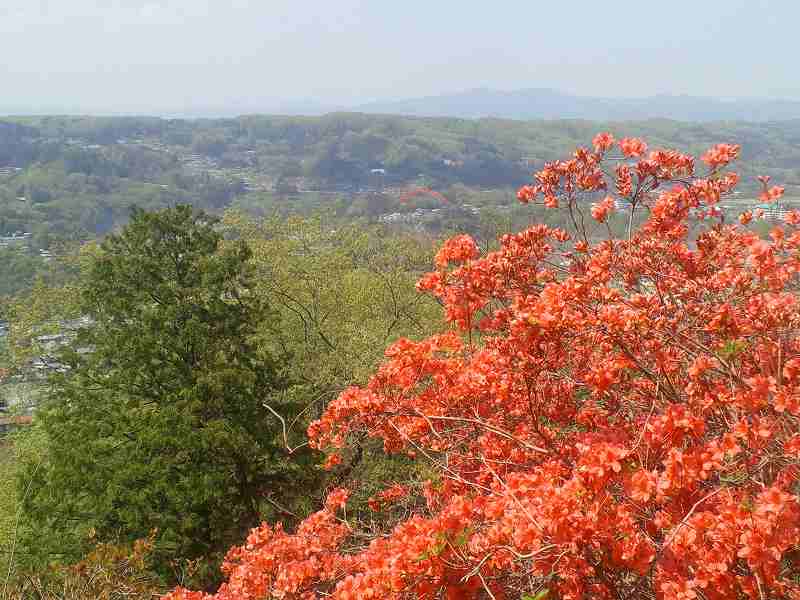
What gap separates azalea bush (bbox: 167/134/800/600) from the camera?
9.48 ft

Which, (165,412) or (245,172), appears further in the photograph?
(245,172)

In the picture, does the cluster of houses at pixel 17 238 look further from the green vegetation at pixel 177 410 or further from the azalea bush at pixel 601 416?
the azalea bush at pixel 601 416

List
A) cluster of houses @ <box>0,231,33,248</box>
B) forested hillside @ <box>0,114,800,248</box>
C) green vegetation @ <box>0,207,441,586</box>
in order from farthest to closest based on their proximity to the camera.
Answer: forested hillside @ <box>0,114,800,248</box>, cluster of houses @ <box>0,231,33,248</box>, green vegetation @ <box>0,207,441,586</box>

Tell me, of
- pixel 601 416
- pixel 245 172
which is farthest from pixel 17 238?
pixel 601 416

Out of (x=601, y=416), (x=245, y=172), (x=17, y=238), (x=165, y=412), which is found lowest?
(x=17, y=238)

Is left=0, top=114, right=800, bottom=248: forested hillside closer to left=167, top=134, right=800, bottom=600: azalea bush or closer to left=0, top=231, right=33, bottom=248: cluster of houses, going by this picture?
left=0, top=231, right=33, bottom=248: cluster of houses

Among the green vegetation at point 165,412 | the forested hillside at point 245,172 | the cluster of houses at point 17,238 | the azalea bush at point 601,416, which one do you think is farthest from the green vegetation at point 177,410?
the forested hillside at point 245,172

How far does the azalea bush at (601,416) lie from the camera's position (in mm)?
2891

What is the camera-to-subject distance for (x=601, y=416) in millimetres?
4652

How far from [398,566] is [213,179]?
172924mm

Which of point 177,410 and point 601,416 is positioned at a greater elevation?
point 601,416

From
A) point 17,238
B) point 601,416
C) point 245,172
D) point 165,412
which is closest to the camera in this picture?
point 601,416

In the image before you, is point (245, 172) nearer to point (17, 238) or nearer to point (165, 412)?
point (17, 238)

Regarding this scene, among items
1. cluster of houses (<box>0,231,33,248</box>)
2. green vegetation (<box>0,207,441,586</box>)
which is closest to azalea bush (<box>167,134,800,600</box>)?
green vegetation (<box>0,207,441,586</box>)
